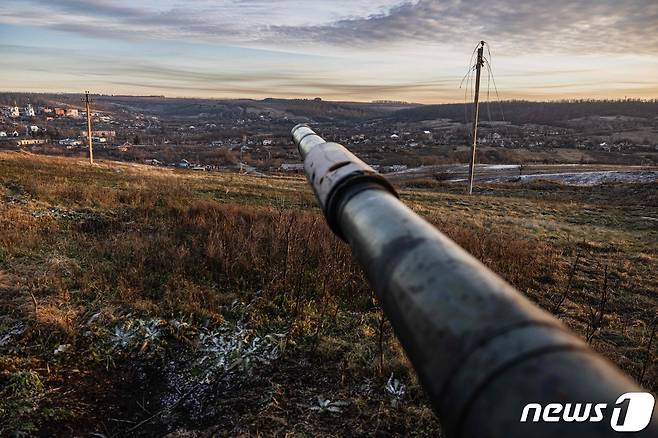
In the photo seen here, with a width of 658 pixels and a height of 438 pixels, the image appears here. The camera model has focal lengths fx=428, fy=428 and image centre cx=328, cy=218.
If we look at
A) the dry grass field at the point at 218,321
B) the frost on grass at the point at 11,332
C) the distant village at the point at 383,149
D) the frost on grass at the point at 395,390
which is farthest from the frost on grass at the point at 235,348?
the distant village at the point at 383,149

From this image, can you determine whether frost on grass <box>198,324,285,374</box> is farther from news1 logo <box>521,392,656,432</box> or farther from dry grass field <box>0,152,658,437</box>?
news1 logo <box>521,392,656,432</box>

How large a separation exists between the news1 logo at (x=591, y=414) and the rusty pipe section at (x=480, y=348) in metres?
0.01

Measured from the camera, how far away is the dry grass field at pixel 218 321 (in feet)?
12.5

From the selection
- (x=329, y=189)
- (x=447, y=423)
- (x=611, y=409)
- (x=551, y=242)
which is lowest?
(x=551, y=242)

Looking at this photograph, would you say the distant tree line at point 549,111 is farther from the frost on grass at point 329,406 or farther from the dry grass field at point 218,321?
the frost on grass at point 329,406

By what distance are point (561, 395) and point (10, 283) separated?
7.35m

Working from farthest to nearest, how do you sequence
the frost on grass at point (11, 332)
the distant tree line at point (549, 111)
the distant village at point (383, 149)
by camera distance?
the distant tree line at point (549, 111)
the distant village at point (383, 149)
the frost on grass at point (11, 332)

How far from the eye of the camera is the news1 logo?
834 mm

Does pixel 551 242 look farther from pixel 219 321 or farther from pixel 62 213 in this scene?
pixel 62 213

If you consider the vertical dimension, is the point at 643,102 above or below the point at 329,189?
above

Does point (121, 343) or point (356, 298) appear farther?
point (356, 298)

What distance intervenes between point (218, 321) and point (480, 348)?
15.7ft

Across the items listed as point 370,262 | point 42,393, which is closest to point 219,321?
point 42,393

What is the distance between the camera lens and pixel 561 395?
2.94 feet
